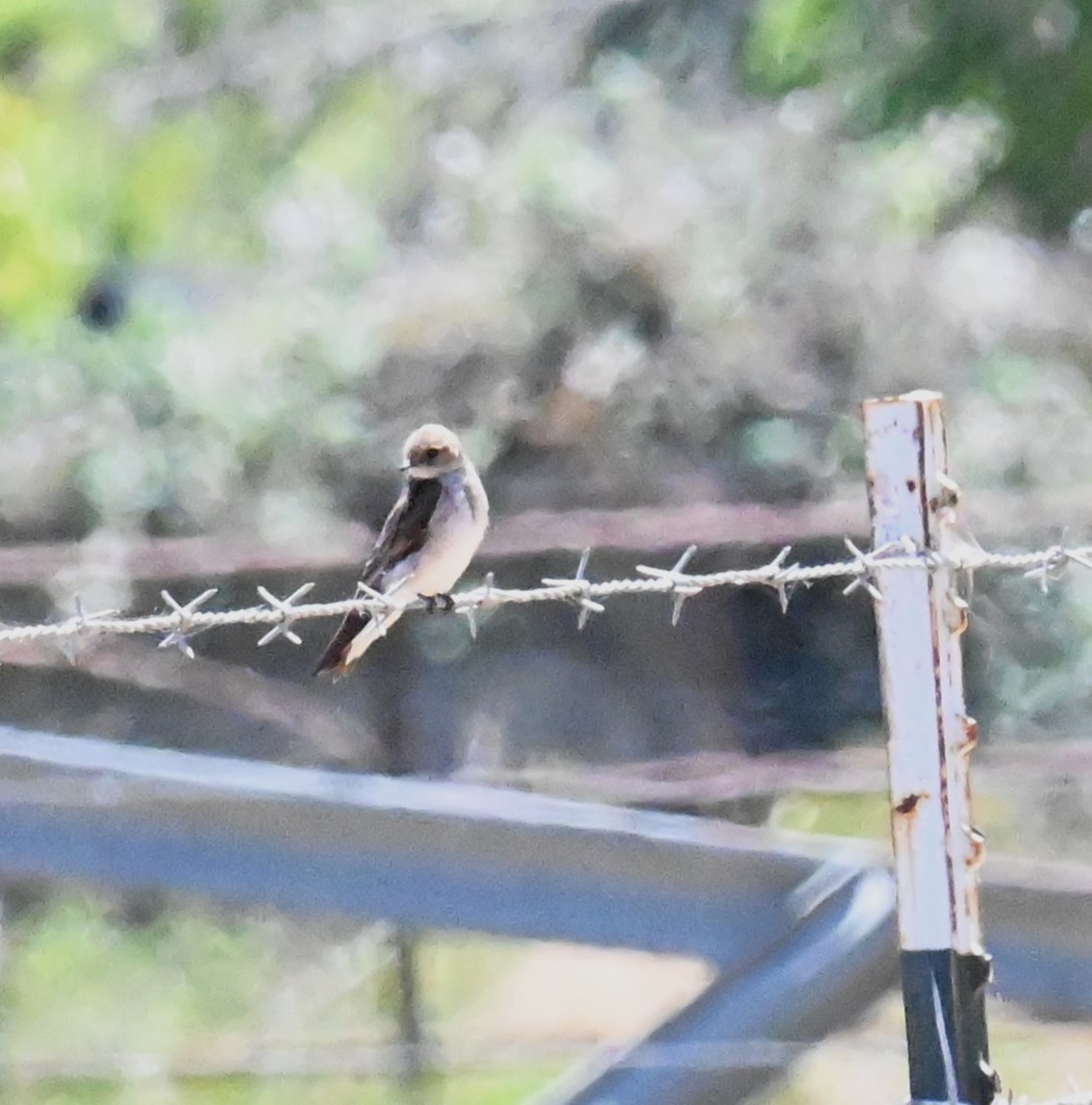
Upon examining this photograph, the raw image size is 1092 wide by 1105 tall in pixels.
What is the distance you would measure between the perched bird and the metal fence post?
2.50 meters

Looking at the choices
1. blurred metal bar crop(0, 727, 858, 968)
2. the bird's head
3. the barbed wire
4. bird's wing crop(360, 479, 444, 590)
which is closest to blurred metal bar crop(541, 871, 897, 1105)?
blurred metal bar crop(0, 727, 858, 968)

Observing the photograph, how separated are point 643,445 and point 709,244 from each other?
0.92m

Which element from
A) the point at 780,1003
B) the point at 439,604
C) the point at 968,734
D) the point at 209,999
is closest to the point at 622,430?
the point at 209,999

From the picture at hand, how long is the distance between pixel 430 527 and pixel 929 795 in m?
2.79

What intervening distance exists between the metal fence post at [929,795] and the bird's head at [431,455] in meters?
2.94

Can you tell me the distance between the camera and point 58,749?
2.77 meters

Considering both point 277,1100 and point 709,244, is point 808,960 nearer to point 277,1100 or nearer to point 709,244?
point 277,1100

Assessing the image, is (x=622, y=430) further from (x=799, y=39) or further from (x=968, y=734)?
(x=968, y=734)

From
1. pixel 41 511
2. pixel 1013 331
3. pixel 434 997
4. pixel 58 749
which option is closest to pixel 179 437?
pixel 41 511

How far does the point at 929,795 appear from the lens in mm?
2236

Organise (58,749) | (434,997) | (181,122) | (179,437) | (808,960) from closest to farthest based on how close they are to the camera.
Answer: (808,960)
(58,749)
(434,997)
(179,437)
(181,122)

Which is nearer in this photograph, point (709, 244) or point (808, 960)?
point (808, 960)

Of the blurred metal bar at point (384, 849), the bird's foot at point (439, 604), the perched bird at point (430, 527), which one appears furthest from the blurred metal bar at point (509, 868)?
the perched bird at point (430, 527)

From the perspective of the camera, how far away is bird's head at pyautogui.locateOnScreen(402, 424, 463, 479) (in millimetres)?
5148
